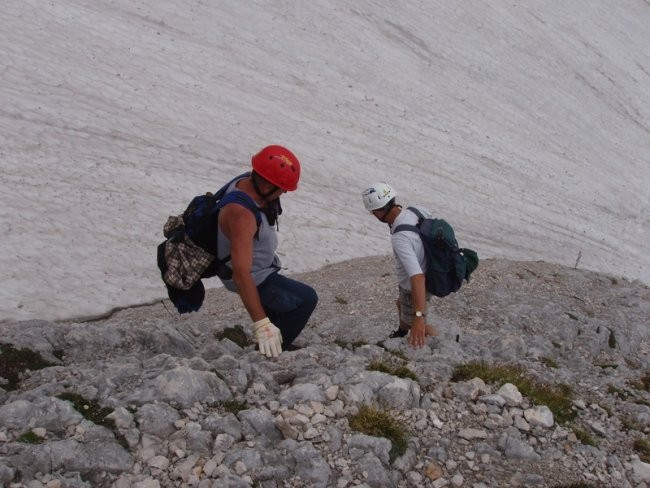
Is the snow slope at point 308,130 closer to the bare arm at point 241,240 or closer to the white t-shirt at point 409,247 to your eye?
the white t-shirt at point 409,247

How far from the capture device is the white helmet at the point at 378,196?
8016mm

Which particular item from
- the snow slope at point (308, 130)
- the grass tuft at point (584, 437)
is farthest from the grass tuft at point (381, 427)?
the snow slope at point (308, 130)

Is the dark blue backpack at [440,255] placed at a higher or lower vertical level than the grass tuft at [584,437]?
higher

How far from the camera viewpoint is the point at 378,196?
316 inches

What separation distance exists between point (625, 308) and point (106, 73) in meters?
17.1

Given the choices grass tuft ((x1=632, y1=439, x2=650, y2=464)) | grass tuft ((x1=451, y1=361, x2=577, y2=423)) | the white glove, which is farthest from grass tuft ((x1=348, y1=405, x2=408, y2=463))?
grass tuft ((x1=632, y1=439, x2=650, y2=464))

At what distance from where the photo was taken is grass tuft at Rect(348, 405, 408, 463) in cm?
602

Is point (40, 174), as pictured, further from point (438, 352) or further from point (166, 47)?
point (438, 352)

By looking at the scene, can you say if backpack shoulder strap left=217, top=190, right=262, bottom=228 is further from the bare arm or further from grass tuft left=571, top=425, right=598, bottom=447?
grass tuft left=571, top=425, right=598, bottom=447

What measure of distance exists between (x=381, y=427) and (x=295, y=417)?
83 centimetres

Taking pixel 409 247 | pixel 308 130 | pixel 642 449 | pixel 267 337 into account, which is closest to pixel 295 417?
pixel 267 337

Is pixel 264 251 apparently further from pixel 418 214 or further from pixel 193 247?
pixel 418 214

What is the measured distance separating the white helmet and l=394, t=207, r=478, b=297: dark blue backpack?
1.18ft

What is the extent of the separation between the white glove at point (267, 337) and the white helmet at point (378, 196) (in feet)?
7.00
